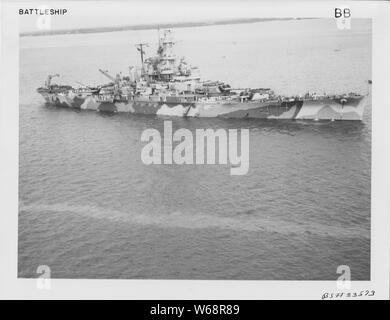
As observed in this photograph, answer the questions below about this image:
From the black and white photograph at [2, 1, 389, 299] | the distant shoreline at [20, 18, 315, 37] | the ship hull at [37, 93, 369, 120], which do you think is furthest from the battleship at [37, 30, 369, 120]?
the distant shoreline at [20, 18, 315, 37]

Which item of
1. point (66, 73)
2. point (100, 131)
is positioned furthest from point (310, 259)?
point (66, 73)

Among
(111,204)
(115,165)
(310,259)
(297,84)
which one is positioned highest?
(297,84)

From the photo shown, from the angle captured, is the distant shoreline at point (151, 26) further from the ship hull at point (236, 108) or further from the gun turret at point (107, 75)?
the ship hull at point (236, 108)

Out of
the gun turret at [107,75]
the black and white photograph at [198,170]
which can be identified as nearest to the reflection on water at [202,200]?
the black and white photograph at [198,170]

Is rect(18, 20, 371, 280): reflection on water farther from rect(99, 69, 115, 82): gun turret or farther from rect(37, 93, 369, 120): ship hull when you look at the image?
rect(37, 93, 369, 120): ship hull

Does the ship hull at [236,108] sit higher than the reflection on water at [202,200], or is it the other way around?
the ship hull at [236,108]
